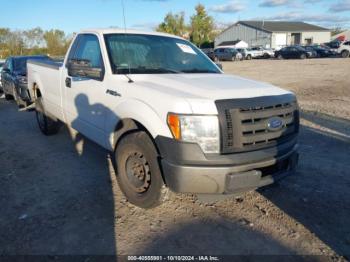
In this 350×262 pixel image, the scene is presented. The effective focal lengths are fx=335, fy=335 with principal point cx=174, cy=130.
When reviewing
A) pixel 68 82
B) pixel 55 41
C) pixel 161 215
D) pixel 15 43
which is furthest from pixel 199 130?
pixel 55 41

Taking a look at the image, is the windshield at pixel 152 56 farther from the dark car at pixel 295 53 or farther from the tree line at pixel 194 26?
the tree line at pixel 194 26

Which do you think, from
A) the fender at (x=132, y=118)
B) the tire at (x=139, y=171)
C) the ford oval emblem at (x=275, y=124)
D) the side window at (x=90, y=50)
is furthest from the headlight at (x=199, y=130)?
the side window at (x=90, y=50)

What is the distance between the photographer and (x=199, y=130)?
316 centimetres

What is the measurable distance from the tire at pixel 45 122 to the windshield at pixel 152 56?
2924 mm

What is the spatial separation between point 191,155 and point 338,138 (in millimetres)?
4513

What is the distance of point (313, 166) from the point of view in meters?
5.07

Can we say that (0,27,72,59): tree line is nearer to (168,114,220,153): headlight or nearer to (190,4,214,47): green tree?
(190,4,214,47): green tree

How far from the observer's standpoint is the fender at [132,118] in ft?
11.0

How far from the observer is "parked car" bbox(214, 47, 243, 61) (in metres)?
43.1

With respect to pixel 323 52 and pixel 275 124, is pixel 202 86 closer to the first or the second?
pixel 275 124

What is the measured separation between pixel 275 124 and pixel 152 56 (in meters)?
1.96

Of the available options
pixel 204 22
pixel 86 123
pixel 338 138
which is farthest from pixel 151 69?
pixel 204 22

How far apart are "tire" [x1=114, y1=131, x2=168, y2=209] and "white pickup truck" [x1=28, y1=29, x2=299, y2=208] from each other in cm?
1

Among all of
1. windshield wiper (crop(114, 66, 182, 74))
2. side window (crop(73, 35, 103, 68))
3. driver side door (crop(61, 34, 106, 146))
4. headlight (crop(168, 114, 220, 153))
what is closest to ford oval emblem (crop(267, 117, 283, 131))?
headlight (crop(168, 114, 220, 153))
